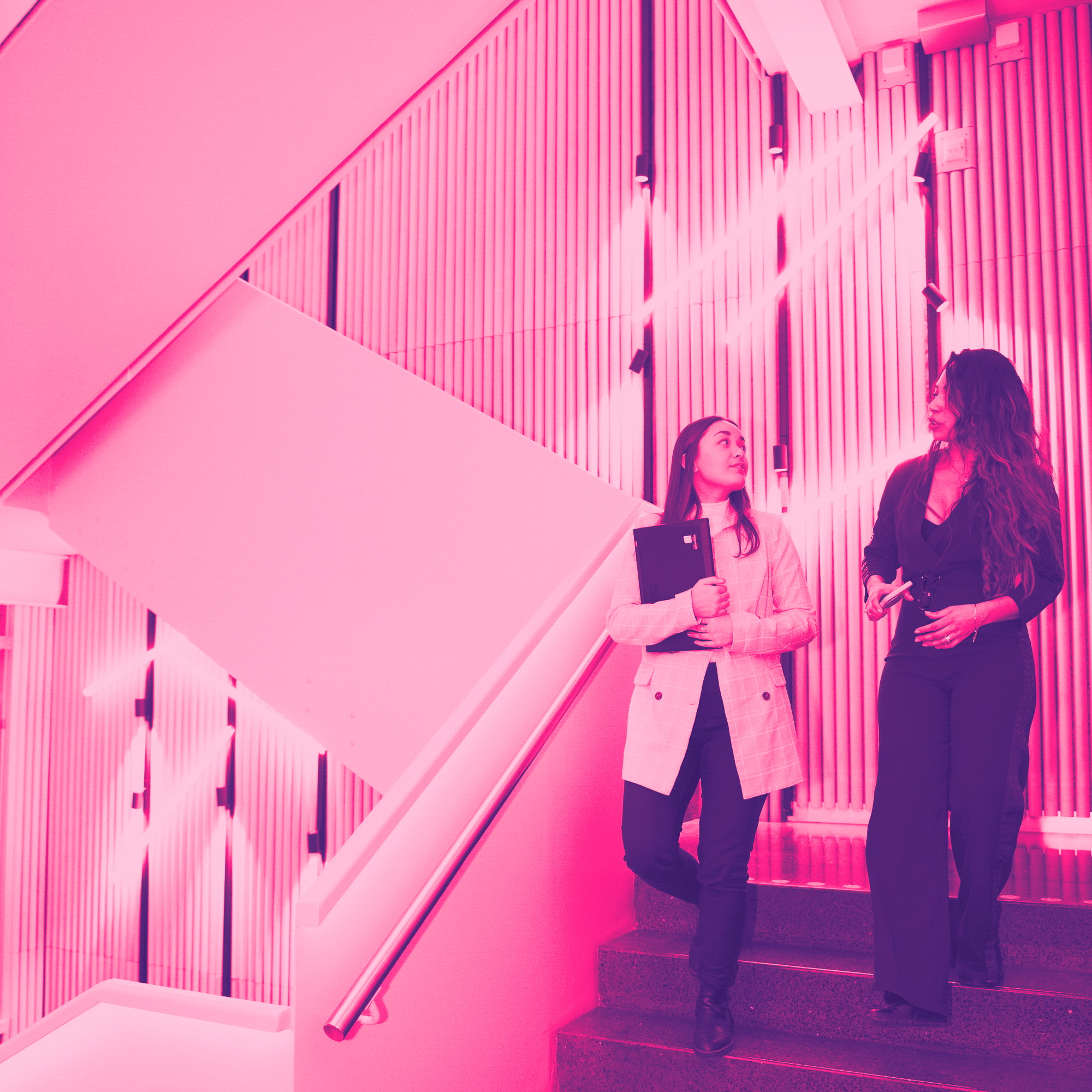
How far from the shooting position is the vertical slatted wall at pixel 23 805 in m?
6.18

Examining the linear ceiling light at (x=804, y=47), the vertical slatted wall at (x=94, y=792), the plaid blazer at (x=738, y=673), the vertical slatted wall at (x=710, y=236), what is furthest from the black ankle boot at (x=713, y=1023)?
the vertical slatted wall at (x=94, y=792)

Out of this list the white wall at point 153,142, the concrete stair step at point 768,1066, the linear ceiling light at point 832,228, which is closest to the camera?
the concrete stair step at point 768,1066

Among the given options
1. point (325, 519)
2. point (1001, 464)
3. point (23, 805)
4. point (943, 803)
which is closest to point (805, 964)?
point (943, 803)

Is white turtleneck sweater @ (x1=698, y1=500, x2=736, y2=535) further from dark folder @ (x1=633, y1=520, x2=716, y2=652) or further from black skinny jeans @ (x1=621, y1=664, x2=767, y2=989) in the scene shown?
black skinny jeans @ (x1=621, y1=664, x2=767, y2=989)

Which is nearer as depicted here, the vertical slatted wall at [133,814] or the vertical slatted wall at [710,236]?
the vertical slatted wall at [710,236]

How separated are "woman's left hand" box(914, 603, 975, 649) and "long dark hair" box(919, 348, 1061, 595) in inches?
4.8

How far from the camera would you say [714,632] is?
93.3 inches

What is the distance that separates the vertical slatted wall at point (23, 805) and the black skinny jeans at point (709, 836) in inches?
213

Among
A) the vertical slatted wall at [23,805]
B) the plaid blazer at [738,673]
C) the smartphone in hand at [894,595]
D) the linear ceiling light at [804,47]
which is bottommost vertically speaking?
the vertical slatted wall at [23,805]

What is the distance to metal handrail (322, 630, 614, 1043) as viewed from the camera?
1.77 m

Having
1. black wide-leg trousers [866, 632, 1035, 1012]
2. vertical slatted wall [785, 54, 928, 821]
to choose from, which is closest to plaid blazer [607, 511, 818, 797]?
black wide-leg trousers [866, 632, 1035, 1012]

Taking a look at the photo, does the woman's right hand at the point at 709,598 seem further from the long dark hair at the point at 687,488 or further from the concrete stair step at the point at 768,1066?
the concrete stair step at the point at 768,1066

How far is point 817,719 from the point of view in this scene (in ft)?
13.6

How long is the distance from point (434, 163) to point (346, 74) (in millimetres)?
2019
